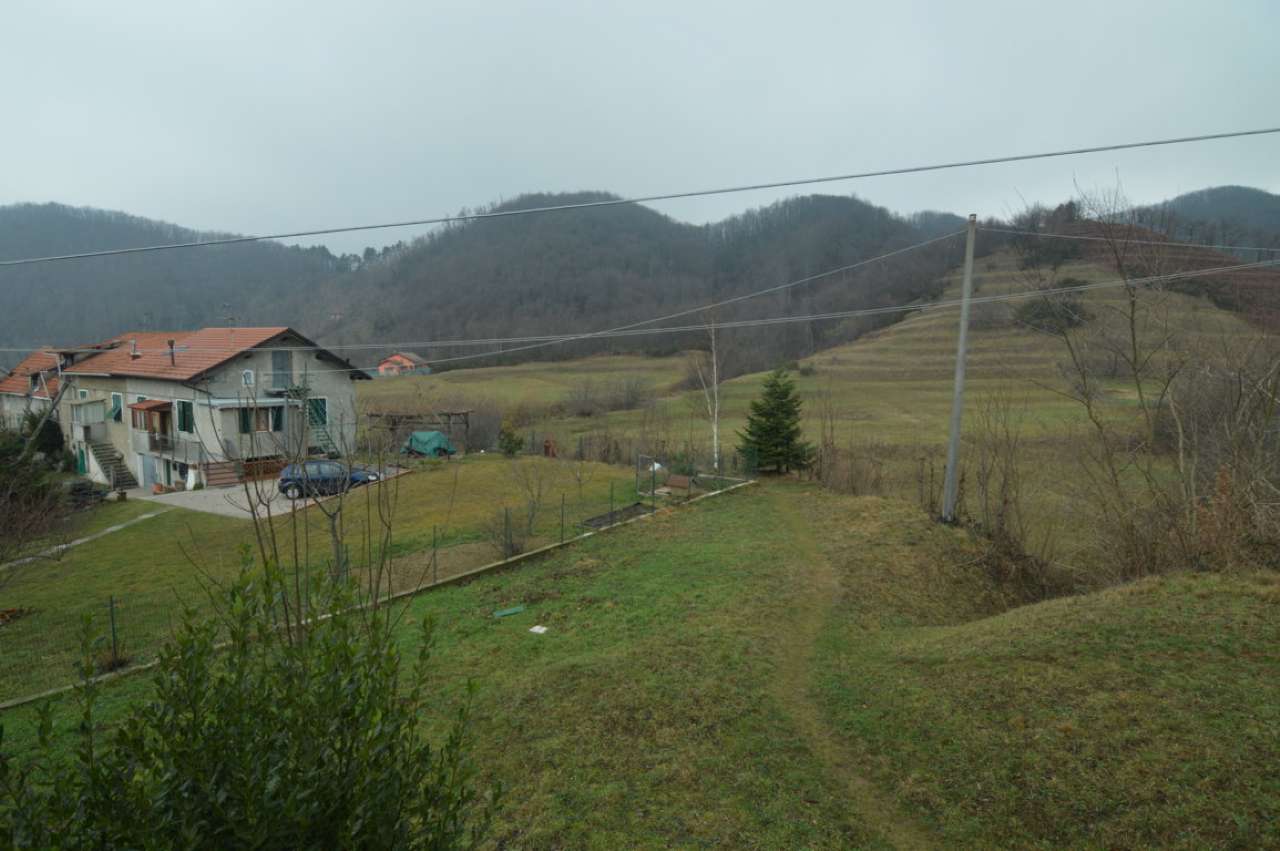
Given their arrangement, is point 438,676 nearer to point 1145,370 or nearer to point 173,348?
point 1145,370

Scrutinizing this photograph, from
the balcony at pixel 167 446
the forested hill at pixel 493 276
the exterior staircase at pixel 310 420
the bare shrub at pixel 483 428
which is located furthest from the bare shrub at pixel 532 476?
the balcony at pixel 167 446

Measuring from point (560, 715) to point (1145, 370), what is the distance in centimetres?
1007

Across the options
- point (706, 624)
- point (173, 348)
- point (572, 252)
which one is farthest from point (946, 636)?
point (572, 252)

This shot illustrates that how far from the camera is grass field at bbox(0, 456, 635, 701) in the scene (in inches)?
386

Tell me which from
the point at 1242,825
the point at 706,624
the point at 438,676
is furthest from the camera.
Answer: the point at 706,624

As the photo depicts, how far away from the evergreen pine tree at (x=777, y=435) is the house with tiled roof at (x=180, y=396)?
A: 1443cm

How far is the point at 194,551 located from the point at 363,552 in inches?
411

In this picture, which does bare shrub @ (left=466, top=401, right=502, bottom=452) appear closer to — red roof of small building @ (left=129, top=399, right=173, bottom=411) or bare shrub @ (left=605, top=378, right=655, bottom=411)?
bare shrub @ (left=605, top=378, right=655, bottom=411)

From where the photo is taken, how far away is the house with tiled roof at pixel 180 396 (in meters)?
24.7

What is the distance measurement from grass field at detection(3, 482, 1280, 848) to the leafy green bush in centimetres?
137

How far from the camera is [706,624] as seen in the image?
352 inches

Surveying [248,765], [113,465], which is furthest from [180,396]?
[248,765]

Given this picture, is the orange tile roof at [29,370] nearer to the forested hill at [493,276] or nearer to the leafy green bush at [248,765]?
the forested hill at [493,276]

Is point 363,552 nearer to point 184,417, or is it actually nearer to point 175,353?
point 184,417
